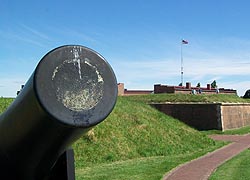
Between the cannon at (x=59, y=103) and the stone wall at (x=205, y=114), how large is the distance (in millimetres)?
21608

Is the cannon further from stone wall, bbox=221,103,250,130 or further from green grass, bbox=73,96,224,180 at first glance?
stone wall, bbox=221,103,250,130

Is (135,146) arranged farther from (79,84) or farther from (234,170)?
(79,84)

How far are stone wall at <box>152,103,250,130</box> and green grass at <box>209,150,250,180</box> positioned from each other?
39.8ft

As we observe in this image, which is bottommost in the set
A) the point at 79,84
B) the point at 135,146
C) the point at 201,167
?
the point at 201,167

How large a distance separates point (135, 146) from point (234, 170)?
4.20 meters

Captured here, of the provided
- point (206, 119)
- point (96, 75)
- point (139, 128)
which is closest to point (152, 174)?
point (139, 128)

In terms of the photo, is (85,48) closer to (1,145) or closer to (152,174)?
(1,145)

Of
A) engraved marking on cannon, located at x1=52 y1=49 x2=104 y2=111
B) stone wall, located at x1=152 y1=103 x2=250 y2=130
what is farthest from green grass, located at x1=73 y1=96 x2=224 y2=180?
stone wall, located at x1=152 y1=103 x2=250 y2=130

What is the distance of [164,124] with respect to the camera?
51.9 ft

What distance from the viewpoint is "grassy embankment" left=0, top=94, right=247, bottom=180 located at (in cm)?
923

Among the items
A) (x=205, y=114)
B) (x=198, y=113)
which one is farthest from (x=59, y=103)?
(x=198, y=113)

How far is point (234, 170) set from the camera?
359 inches

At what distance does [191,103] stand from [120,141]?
12.9 m

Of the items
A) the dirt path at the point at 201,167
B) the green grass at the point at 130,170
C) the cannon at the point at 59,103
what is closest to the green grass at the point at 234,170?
the dirt path at the point at 201,167
